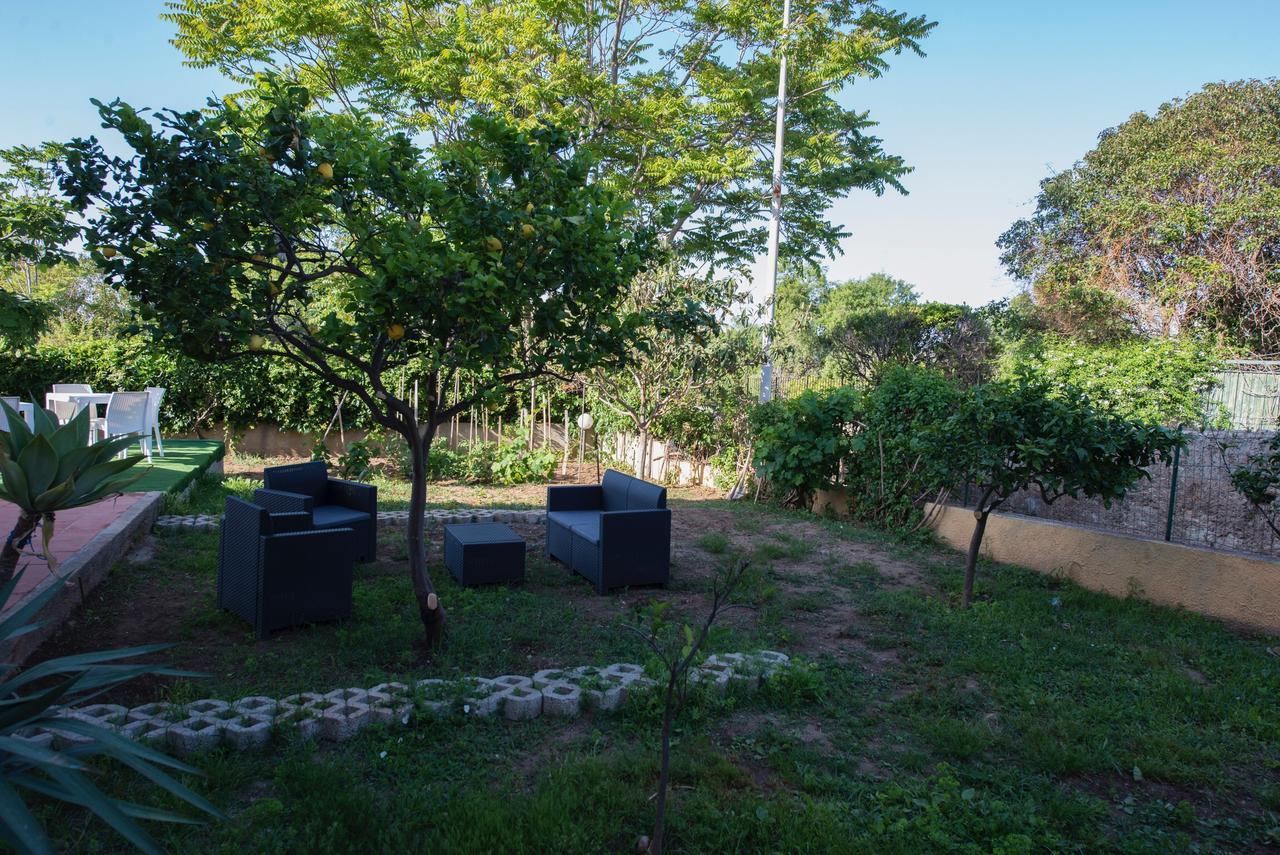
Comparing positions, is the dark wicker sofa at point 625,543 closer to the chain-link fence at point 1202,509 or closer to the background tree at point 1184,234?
the chain-link fence at point 1202,509

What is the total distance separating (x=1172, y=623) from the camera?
5.22m

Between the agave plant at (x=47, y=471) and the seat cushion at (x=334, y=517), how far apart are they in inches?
90.6

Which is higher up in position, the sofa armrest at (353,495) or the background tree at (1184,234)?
the background tree at (1184,234)

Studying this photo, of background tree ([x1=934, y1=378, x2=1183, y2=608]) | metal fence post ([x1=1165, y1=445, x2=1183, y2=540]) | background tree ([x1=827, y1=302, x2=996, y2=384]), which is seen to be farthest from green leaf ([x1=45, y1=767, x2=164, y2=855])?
background tree ([x1=827, y1=302, x2=996, y2=384])

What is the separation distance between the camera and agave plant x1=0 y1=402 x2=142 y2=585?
3147 mm

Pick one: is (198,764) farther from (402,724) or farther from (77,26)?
(77,26)

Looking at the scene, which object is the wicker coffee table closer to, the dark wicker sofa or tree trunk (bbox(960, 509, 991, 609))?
the dark wicker sofa

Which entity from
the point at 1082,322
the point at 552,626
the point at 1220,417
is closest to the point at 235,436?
the point at 552,626

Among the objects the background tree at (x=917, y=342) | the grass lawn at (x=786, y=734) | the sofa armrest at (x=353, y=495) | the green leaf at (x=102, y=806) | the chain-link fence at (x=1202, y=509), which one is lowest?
the grass lawn at (x=786, y=734)

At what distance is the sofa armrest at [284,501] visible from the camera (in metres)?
5.20

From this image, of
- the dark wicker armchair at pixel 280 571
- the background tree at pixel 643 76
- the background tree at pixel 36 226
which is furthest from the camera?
the background tree at pixel 643 76

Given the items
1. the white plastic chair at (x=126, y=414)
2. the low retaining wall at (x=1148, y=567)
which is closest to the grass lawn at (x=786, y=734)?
the low retaining wall at (x=1148, y=567)

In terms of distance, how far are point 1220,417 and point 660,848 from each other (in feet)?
32.7

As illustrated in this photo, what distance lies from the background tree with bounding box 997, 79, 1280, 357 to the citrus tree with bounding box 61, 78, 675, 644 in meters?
15.3
